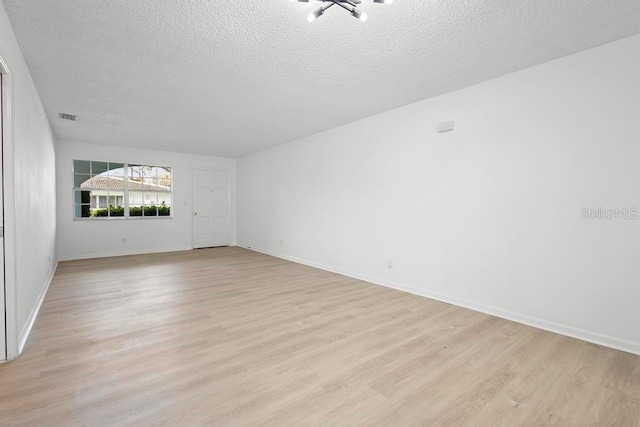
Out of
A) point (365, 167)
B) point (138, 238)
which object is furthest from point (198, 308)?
point (138, 238)

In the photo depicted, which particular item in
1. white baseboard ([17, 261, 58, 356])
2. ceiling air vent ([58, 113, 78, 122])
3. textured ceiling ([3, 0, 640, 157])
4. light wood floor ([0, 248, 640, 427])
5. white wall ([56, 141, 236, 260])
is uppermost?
ceiling air vent ([58, 113, 78, 122])

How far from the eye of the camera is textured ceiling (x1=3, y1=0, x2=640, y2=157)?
2.07 metres

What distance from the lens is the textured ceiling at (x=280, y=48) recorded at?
6.79 feet

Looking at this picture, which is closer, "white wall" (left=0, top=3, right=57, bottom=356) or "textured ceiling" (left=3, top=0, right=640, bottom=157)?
"textured ceiling" (left=3, top=0, right=640, bottom=157)

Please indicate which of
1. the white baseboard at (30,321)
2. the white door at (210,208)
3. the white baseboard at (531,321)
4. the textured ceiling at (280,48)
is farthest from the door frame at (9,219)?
the white door at (210,208)

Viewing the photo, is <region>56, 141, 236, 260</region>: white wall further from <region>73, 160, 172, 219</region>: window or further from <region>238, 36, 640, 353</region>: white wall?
<region>238, 36, 640, 353</region>: white wall

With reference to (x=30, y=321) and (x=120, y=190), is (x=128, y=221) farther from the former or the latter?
(x=30, y=321)

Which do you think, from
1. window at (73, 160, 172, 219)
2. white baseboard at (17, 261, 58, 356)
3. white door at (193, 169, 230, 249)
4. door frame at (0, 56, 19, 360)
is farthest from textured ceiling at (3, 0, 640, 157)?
white door at (193, 169, 230, 249)

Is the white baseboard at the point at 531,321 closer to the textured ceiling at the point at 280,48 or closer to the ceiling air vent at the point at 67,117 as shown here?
the textured ceiling at the point at 280,48

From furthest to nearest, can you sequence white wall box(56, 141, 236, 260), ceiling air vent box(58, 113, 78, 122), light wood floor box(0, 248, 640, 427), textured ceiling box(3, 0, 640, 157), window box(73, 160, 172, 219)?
window box(73, 160, 172, 219)
white wall box(56, 141, 236, 260)
ceiling air vent box(58, 113, 78, 122)
textured ceiling box(3, 0, 640, 157)
light wood floor box(0, 248, 640, 427)

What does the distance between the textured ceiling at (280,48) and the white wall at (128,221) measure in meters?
2.63

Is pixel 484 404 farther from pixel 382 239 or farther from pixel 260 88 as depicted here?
pixel 260 88

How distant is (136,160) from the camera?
6.96 metres

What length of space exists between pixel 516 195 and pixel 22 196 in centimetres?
467
